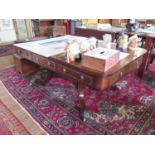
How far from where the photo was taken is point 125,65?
4.17 feet

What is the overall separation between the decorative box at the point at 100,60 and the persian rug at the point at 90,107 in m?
0.59

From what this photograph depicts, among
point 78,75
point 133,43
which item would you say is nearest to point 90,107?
point 78,75

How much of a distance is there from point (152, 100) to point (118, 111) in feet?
1.59

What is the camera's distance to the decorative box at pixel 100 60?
3.68 ft

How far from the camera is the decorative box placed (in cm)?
112

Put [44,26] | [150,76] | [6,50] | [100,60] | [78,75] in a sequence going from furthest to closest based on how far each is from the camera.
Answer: [44,26] → [6,50] → [150,76] → [78,75] → [100,60]

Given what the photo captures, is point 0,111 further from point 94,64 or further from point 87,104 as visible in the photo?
point 94,64

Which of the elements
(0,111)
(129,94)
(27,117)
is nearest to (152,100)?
(129,94)

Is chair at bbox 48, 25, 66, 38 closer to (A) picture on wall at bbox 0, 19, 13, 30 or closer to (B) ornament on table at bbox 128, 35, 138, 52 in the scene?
(A) picture on wall at bbox 0, 19, 13, 30

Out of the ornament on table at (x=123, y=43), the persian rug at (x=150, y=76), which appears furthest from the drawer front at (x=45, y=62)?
the persian rug at (x=150, y=76)

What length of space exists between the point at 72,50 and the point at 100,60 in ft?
1.00

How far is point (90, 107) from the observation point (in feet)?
5.48

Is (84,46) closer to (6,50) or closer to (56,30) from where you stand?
(6,50)

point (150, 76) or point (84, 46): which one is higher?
point (84, 46)
